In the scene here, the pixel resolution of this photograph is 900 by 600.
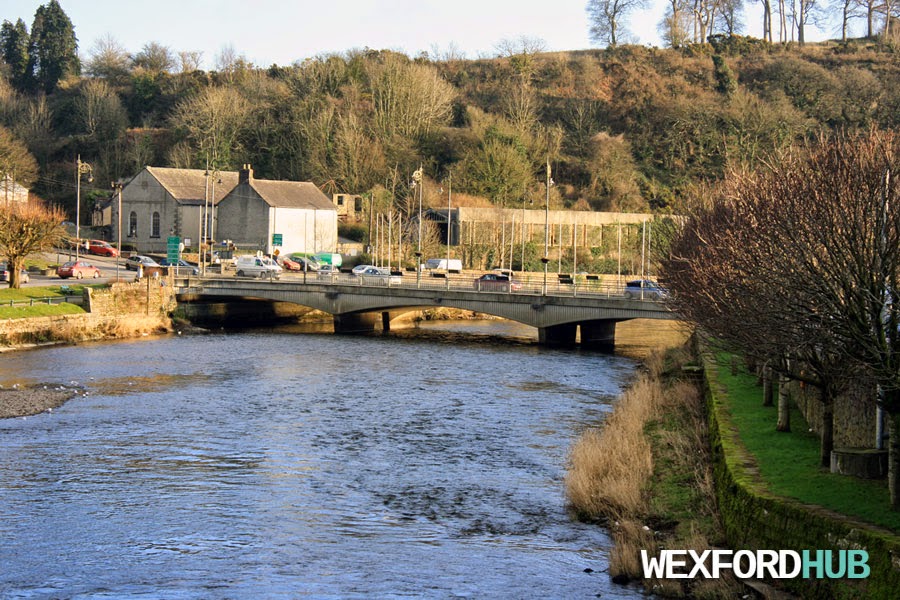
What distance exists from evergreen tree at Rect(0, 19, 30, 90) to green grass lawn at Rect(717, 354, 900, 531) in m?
142

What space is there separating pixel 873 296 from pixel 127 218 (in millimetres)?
89811

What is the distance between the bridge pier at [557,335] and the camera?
59.0 metres

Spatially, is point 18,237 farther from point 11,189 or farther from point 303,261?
point 11,189

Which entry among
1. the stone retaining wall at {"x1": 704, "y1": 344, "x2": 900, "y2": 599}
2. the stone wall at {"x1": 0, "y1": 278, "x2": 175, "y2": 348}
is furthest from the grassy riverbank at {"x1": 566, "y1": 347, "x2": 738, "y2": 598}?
the stone wall at {"x1": 0, "y1": 278, "x2": 175, "y2": 348}

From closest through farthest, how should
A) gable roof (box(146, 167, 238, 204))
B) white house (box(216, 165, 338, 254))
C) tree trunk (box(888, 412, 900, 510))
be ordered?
tree trunk (box(888, 412, 900, 510)), white house (box(216, 165, 338, 254)), gable roof (box(146, 167, 238, 204))

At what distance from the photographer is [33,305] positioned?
177ft

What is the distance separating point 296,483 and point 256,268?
154ft

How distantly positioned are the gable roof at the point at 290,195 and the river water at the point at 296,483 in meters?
43.4

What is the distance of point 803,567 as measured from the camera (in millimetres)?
15938

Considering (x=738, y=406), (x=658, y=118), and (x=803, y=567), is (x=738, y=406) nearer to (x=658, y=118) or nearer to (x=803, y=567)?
(x=803, y=567)

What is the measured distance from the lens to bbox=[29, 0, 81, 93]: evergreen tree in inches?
5876

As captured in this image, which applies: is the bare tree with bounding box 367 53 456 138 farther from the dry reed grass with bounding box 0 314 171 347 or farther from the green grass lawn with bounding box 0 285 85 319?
the green grass lawn with bounding box 0 285 85 319

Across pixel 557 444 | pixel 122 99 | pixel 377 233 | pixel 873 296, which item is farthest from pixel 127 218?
pixel 873 296

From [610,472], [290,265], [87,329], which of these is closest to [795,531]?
[610,472]
